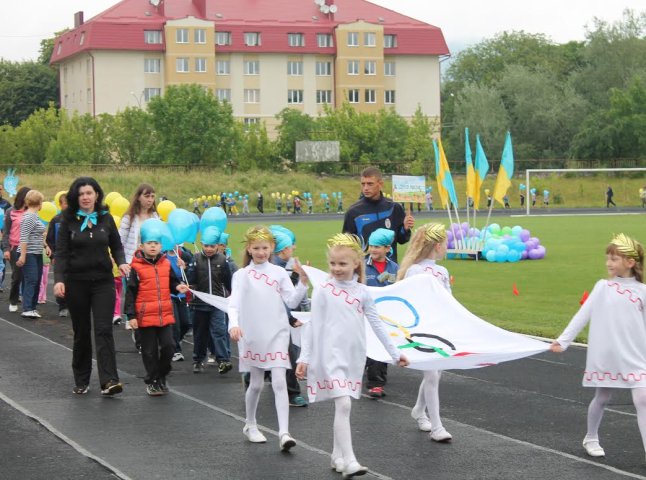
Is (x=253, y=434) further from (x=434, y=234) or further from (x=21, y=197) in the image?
(x=21, y=197)

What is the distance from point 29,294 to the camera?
58.6ft

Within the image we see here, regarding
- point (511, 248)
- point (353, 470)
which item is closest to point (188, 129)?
point (511, 248)

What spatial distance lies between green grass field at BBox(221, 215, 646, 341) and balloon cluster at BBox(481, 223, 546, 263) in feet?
1.13

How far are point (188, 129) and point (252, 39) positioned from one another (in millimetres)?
25151

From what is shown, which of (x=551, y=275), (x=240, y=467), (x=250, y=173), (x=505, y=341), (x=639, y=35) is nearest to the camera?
(x=240, y=467)

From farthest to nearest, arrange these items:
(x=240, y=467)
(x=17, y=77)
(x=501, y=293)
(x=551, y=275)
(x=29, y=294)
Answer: (x=17, y=77) < (x=551, y=275) < (x=501, y=293) < (x=29, y=294) < (x=240, y=467)

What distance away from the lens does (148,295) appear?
36.3ft

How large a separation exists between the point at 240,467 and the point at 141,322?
334cm

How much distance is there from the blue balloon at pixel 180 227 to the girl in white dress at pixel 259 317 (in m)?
4.60

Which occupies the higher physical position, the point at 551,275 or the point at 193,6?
the point at 193,6

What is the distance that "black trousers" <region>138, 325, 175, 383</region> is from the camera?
11.0 metres

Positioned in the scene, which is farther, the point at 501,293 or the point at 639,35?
the point at 639,35

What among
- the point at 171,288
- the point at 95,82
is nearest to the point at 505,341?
the point at 171,288

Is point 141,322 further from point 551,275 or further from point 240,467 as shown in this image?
point 551,275
